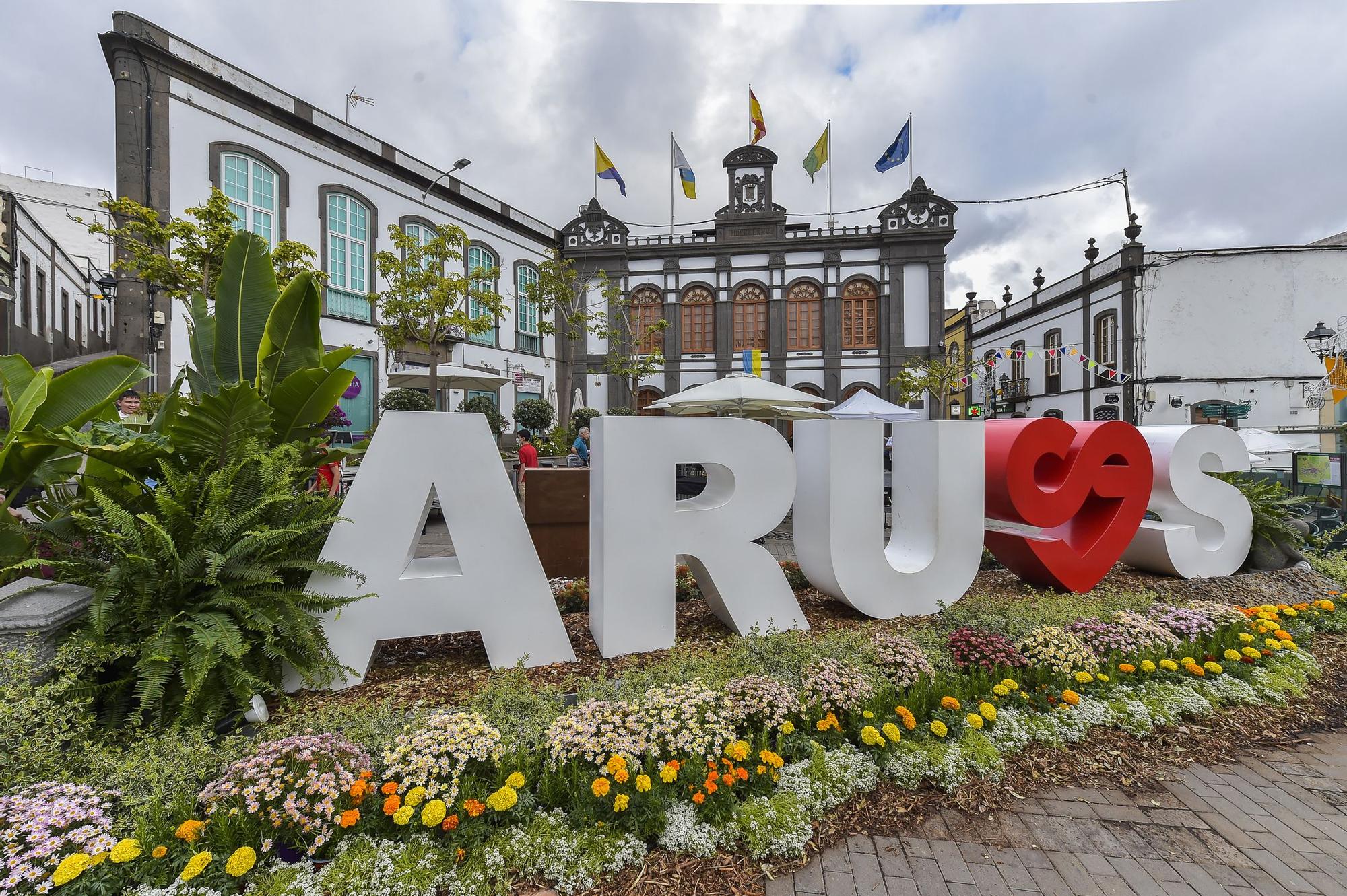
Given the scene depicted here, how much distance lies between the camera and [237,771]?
79.3 inches

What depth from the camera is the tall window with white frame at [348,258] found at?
1384 cm

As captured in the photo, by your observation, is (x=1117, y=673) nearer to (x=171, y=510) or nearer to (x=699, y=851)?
(x=699, y=851)

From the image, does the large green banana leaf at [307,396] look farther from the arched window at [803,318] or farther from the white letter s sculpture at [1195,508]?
the arched window at [803,318]

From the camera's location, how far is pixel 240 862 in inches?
67.6

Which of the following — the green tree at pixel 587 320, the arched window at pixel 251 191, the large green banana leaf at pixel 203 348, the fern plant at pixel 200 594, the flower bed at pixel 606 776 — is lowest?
the flower bed at pixel 606 776

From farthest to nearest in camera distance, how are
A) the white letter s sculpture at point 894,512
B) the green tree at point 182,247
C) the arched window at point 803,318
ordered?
the arched window at point 803,318
the green tree at point 182,247
the white letter s sculpture at point 894,512

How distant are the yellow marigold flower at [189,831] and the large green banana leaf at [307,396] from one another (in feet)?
6.79

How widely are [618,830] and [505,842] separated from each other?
418 mm

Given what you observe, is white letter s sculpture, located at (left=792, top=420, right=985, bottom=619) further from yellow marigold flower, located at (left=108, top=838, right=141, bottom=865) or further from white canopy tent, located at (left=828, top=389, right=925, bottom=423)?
white canopy tent, located at (left=828, top=389, right=925, bottom=423)

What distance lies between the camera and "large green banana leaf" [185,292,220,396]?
3582mm

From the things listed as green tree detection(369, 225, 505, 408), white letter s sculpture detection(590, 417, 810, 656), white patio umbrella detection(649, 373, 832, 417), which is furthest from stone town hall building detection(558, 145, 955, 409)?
white letter s sculpture detection(590, 417, 810, 656)

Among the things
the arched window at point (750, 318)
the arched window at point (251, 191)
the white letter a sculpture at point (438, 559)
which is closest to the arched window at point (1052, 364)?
the arched window at point (750, 318)

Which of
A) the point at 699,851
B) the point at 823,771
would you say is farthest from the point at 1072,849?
the point at 699,851

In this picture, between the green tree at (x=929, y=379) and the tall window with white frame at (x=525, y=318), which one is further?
the tall window with white frame at (x=525, y=318)
